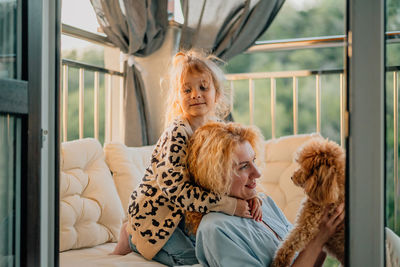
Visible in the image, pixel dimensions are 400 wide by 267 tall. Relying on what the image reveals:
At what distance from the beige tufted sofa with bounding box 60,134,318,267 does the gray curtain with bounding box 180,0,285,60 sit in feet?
2.02

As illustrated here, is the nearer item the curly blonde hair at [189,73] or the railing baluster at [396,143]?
the railing baluster at [396,143]

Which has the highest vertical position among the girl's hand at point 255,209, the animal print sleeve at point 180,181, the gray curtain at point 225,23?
the gray curtain at point 225,23

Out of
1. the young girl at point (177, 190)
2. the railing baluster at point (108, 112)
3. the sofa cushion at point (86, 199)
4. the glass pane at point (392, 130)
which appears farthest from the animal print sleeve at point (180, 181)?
the railing baluster at point (108, 112)

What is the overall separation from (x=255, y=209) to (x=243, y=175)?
0.12 m

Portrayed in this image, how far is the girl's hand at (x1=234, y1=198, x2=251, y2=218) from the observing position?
1.47 meters

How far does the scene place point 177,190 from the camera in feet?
4.97

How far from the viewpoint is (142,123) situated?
272 cm

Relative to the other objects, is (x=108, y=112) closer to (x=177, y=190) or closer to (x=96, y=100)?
(x=96, y=100)

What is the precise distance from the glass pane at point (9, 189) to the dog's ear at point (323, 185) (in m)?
0.79

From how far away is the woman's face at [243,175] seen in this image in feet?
4.91

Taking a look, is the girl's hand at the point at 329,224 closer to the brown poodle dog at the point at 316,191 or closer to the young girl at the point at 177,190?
the brown poodle dog at the point at 316,191

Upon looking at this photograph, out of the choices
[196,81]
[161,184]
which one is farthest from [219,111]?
[161,184]

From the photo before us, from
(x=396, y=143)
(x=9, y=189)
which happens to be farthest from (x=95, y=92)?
(x=396, y=143)

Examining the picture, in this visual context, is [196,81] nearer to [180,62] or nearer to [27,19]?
[180,62]
